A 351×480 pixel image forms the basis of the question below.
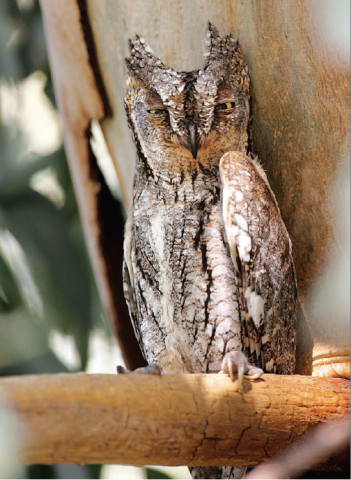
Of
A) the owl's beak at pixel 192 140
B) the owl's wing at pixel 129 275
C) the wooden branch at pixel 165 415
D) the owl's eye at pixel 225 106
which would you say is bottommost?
the wooden branch at pixel 165 415

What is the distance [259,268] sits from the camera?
5.94 ft

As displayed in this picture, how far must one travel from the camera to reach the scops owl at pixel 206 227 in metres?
1.84

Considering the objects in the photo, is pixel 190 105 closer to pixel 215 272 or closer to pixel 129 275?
pixel 215 272

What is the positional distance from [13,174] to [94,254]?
0.98 m

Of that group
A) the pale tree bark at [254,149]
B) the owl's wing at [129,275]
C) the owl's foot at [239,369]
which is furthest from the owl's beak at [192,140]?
the owl's foot at [239,369]

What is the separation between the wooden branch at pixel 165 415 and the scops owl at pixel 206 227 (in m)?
0.35

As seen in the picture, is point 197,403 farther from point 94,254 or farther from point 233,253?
point 94,254

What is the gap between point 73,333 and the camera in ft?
10.4

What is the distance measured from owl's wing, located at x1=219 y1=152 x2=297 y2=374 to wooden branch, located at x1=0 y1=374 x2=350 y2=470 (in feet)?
0.92

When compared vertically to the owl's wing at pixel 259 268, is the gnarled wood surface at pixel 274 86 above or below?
above

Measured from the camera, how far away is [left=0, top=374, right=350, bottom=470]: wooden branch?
1152 mm

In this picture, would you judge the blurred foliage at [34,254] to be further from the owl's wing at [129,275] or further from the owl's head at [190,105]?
the owl's head at [190,105]

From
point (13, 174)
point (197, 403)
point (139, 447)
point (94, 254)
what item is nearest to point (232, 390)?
point (197, 403)

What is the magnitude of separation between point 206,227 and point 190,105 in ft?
1.46
